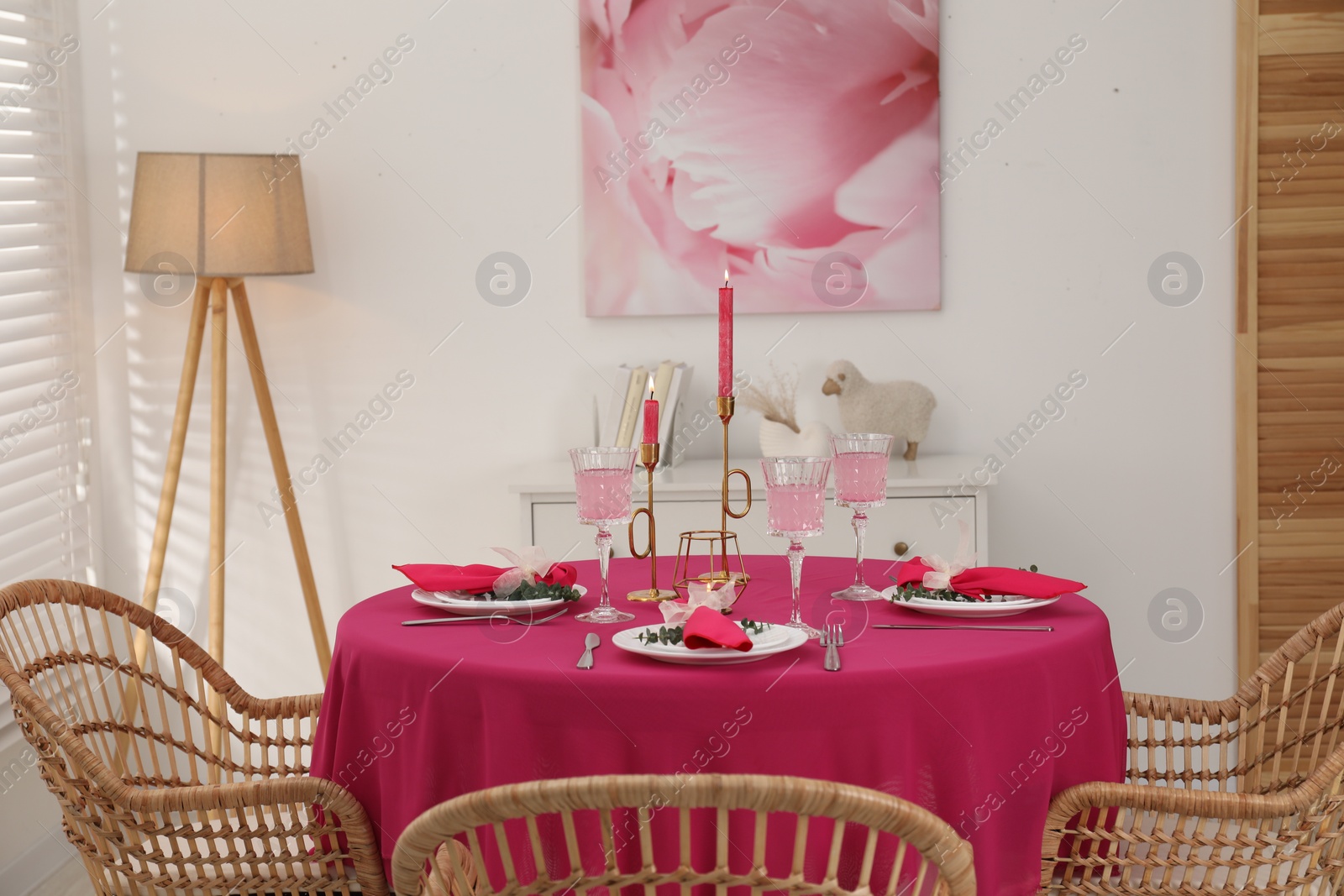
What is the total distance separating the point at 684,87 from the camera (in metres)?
2.95

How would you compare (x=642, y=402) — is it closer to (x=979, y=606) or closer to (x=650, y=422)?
(x=650, y=422)

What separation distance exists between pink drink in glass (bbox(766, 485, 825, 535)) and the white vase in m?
1.04

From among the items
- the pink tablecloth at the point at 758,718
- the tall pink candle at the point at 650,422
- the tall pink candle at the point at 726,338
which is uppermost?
the tall pink candle at the point at 726,338

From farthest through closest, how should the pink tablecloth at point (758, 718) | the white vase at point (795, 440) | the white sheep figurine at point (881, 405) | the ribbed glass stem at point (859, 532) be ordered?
the white sheep figurine at point (881, 405) < the white vase at point (795, 440) < the ribbed glass stem at point (859, 532) < the pink tablecloth at point (758, 718)

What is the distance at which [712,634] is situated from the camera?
1.39m

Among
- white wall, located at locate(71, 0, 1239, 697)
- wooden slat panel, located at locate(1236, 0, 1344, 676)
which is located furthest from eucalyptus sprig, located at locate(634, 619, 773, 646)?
wooden slat panel, located at locate(1236, 0, 1344, 676)

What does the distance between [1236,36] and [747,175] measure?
1267 mm

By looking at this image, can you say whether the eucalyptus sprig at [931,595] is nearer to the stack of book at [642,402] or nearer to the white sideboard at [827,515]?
the white sideboard at [827,515]

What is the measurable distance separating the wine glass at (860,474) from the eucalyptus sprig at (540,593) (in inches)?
16.5

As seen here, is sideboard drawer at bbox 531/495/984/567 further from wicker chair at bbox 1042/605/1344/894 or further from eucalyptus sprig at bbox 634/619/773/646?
eucalyptus sprig at bbox 634/619/773/646

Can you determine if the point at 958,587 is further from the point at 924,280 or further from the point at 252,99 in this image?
the point at 252,99

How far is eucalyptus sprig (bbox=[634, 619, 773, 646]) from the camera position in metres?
1.45

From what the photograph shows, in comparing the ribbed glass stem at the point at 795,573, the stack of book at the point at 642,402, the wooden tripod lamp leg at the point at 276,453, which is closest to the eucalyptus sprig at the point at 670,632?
the ribbed glass stem at the point at 795,573

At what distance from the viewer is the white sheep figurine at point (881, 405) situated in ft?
9.29
